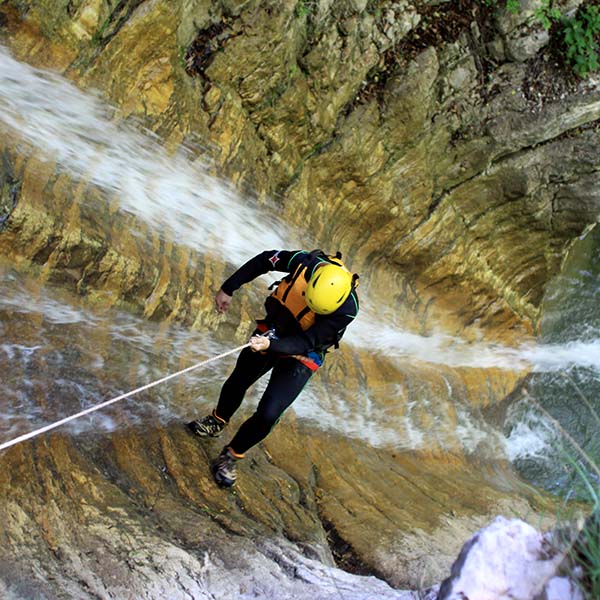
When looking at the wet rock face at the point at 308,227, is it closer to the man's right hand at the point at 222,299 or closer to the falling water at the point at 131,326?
the falling water at the point at 131,326

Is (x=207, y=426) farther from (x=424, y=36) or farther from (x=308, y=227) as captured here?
(x=424, y=36)

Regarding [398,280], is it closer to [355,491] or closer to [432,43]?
[432,43]

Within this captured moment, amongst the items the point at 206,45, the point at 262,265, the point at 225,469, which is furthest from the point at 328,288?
the point at 206,45

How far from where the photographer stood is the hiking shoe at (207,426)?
5.38 meters

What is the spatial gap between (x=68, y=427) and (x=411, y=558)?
8.55ft

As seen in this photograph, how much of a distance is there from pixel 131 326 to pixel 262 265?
1.47 m

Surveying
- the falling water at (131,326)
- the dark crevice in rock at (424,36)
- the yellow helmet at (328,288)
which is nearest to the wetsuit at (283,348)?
the yellow helmet at (328,288)

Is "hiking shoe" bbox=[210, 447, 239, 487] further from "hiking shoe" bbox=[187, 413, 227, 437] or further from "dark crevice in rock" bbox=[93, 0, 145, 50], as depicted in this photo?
"dark crevice in rock" bbox=[93, 0, 145, 50]

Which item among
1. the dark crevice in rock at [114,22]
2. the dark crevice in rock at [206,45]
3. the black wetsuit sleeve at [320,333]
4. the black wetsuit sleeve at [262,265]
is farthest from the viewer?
the dark crevice in rock at [206,45]

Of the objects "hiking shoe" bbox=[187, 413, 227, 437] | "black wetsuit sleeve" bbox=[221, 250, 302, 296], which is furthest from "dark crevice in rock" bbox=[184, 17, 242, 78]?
"hiking shoe" bbox=[187, 413, 227, 437]

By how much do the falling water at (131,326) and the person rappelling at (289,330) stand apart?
33.9 inches

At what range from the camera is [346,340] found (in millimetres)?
8312

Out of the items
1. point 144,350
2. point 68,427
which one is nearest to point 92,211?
point 144,350

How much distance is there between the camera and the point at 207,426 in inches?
212
